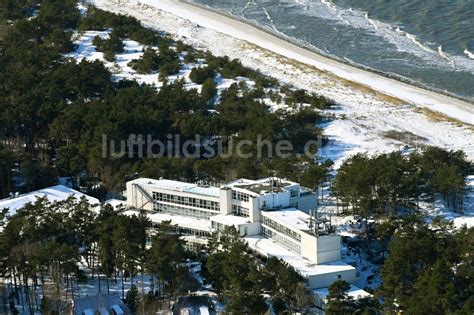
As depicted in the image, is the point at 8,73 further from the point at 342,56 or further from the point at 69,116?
the point at 342,56

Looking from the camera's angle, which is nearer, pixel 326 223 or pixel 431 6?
pixel 326 223

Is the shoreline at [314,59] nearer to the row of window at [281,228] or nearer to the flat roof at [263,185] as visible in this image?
the flat roof at [263,185]

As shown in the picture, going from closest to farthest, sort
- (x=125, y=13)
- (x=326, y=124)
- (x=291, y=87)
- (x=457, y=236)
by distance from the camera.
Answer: (x=457, y=236) < (x=326, y=124) < (x=291, y=87) < (x=125, y=13)

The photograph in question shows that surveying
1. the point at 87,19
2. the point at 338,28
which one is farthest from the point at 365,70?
the point at 87,19

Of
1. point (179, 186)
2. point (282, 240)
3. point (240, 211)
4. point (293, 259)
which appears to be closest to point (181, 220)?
point (179, 186)

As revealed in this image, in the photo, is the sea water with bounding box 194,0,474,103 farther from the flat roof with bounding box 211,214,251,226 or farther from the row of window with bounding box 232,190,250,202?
the flat roof with bounding box 211,214,251,226

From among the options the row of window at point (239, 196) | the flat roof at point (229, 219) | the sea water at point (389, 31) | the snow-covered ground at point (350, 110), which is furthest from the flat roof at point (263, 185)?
the sea water at point (389, 31)
